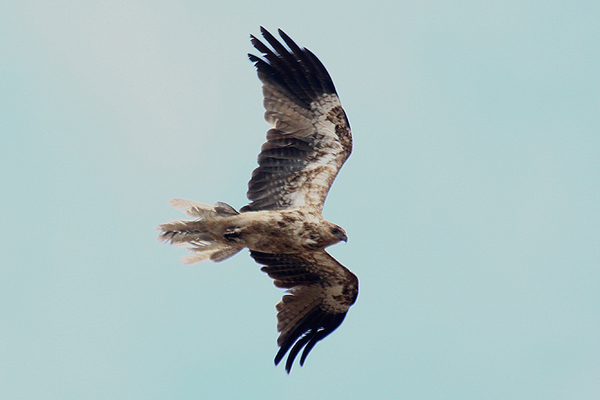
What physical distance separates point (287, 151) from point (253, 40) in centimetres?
157

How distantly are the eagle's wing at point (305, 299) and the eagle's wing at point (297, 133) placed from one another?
1044 mm

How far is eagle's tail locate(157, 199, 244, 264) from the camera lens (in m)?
10.8

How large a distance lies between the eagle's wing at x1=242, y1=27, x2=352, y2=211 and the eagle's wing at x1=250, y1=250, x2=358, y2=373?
1044 millimetres

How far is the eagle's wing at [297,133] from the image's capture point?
10.9 metres

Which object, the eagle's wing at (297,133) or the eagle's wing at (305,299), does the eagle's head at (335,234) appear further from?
the eagle's wing at (305,299)

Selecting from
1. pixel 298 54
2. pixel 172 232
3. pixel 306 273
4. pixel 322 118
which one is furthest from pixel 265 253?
pixel 298 54

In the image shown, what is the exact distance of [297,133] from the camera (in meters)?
10.9

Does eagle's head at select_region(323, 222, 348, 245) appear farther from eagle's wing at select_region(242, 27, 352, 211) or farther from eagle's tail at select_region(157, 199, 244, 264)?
eagle's tail at select_region(157, 199, 244, 264)

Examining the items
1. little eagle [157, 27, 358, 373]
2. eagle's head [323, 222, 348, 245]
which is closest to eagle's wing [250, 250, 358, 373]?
little eagle [157, 27, 358, 373]

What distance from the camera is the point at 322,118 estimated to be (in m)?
10.9

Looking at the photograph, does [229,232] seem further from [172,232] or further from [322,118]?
[322,118]

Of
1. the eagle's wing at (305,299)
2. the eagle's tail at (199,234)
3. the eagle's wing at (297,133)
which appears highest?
the eagle's wing at (297,133)

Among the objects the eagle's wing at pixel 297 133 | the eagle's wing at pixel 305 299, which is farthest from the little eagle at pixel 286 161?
the eagle's wing at pixel 305 299

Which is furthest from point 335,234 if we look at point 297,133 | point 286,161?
point 297,133
